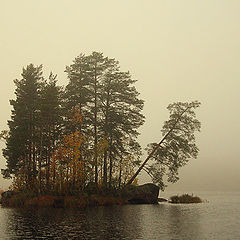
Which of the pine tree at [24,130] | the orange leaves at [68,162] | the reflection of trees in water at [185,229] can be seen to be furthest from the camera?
the pine tree at [24,130]

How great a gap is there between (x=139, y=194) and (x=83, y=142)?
1142cm

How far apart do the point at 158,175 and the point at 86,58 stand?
20.8m

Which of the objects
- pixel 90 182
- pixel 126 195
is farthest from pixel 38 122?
pixel 126 195

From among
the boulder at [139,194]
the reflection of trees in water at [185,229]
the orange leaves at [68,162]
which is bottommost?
the reflection of trees in water at [185,229]

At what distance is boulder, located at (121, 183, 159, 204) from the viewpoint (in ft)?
160

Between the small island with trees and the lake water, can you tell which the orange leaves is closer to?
the small island with trees

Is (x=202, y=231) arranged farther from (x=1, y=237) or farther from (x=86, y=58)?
(x=86, y=58)

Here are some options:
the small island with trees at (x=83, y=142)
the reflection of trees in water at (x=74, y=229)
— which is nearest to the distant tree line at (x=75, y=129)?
the small island with trees at (x=83, y=142)

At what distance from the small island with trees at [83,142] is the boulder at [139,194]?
0.47 feet

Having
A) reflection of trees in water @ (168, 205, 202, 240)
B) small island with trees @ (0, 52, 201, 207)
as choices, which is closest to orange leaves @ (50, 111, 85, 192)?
small island with trees @ (0, 52, 201, 207)

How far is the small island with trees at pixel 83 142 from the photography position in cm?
4394

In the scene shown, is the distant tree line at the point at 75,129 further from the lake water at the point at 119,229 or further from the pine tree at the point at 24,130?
the lake water at the point at 119,229

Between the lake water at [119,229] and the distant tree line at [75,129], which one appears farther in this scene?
the distant tree line at [75,129]

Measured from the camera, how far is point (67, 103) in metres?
49.5
